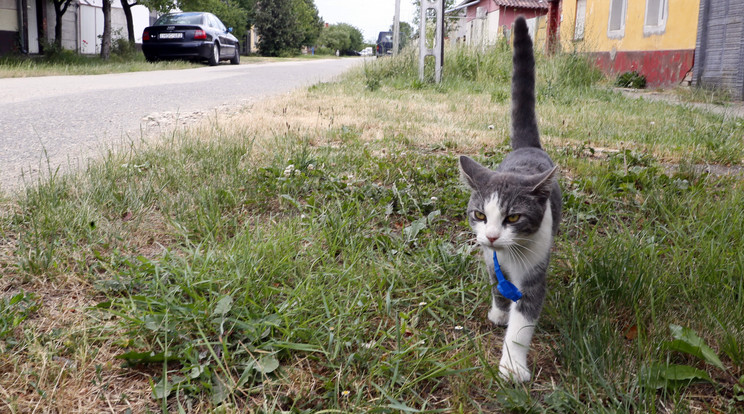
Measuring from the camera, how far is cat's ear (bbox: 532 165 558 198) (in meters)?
1.89

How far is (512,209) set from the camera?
1.91m

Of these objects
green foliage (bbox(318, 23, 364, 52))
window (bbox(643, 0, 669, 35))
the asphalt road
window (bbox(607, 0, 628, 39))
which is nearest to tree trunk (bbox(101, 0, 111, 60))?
the asphalt road

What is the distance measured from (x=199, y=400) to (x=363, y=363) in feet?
1.64

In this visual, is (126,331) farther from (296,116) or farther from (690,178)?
(296,116)

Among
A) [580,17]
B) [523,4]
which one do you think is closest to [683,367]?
[580,17]

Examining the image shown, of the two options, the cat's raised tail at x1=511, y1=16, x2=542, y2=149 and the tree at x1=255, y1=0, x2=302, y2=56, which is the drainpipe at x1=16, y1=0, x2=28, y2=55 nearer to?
the cat's raised tail at x1=511, y1=16, x2=542, y2=149

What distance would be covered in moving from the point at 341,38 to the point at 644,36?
72.1 metres

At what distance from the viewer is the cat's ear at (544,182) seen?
74.3 inches

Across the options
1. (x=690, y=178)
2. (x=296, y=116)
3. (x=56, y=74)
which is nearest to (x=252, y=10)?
(x=56, y=74)

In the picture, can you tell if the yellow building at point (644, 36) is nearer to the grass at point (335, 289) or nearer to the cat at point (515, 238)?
the grass at point (335, 289)

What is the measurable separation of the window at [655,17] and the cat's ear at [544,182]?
35.5 feet

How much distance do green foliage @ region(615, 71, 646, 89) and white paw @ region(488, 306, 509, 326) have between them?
1044 cm

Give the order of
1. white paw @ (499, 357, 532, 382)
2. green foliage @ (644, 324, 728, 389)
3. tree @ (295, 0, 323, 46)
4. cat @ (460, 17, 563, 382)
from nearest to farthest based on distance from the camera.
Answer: green foliage @ (644, 324, 728, 389) → white paw @ (499, 357, 532, 382) → cat @ (460, 17, 563, 382) → tree @ (295, 0, 323, 46)

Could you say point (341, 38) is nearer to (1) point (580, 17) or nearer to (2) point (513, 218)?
(1) point (580, 17)
